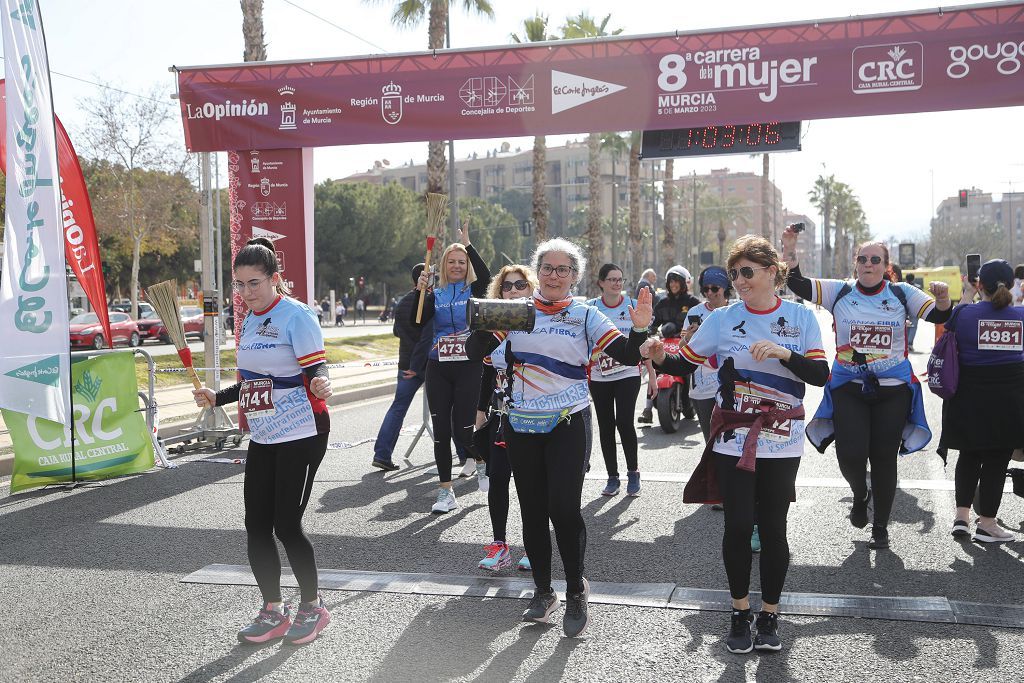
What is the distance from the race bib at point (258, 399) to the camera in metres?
4.48

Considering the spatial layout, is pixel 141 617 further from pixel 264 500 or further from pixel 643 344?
pixel 643 344

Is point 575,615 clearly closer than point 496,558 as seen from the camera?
Yes

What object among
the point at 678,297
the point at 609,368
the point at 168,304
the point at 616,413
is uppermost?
the point at 168,304

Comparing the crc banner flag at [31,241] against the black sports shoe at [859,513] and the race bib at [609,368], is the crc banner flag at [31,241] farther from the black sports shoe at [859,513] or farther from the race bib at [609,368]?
the black sports shoe at [859,513]

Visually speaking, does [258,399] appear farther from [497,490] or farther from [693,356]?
[693,356]

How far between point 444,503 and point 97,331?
26914mm

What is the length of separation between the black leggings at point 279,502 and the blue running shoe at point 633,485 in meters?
3.81

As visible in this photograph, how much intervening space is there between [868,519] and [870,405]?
0.92 m

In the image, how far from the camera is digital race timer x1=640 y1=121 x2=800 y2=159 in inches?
450

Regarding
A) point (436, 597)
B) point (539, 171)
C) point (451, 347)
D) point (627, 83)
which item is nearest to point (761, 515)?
point (436, 597)

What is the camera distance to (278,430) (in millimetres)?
4488

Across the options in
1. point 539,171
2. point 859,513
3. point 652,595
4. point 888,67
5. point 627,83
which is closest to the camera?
point 652,595

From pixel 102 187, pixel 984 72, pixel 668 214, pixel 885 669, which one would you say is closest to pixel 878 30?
pixel 984 72

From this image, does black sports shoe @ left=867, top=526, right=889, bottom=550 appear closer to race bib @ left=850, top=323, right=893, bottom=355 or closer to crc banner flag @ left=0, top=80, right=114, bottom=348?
race bib @ left=850, top=323, right=893, bottom=355
